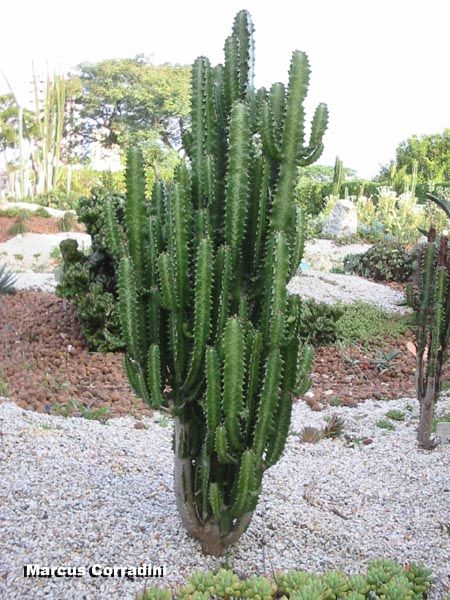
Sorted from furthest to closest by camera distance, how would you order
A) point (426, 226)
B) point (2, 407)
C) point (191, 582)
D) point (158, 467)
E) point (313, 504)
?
point (426, 226), point (2, 407), point (158, 467), point (313, 504), point (191, 582)

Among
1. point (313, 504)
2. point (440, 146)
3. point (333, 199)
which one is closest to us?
point (313, 504)

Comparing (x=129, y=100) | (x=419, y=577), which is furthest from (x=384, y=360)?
(x=129, y=100)

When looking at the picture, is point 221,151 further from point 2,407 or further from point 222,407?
point 2,407

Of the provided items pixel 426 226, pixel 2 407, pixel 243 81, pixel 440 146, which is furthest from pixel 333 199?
pixel 243 81

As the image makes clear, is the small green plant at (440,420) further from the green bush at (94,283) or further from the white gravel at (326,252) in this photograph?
the white gravel at (326,252)

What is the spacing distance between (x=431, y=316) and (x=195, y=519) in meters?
2.29

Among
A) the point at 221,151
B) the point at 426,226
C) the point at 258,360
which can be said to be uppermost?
the point at 221,151

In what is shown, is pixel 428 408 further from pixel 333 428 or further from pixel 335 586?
pixel 335 586

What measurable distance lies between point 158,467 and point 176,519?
2.52 ft

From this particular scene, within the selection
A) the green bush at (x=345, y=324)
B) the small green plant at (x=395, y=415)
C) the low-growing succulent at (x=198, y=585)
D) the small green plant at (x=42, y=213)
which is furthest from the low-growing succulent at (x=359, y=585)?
the small green plant at (x=42, y=213)

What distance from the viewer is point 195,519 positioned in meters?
3.33

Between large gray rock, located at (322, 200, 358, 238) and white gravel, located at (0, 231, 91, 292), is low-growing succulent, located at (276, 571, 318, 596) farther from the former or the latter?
large gray rock, located at (322, 200, 358, 238)

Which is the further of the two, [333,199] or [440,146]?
[440,146]

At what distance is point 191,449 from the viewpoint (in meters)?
3.32
